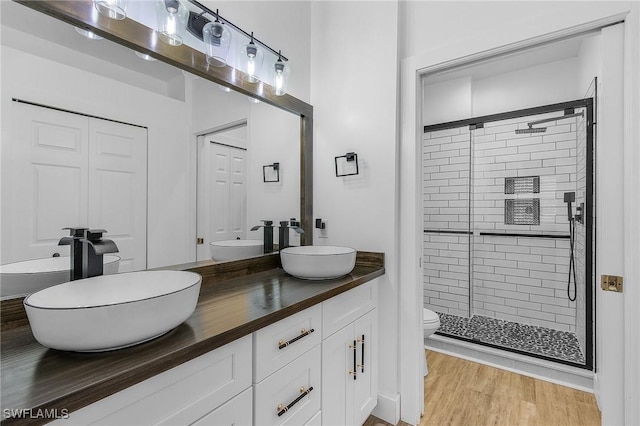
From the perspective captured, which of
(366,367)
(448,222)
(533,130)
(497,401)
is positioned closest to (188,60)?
(366,367)

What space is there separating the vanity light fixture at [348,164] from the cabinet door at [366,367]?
0.87 metres

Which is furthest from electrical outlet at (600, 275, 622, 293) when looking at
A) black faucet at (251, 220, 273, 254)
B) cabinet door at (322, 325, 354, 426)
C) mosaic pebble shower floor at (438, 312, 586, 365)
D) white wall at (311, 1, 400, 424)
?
black faucet at (251, 220, 273, 254)

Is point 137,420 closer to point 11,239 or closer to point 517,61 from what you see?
point 11,239

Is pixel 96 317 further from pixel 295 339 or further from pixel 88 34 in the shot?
pixel 88 34

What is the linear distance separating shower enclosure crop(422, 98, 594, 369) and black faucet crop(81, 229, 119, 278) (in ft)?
9.26

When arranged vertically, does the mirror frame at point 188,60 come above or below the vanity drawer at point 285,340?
above

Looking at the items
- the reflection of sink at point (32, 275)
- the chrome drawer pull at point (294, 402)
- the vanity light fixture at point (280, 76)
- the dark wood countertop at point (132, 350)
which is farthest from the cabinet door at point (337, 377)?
the vanity light fixture at point (280, 76)

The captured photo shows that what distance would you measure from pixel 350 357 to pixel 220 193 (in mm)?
1091

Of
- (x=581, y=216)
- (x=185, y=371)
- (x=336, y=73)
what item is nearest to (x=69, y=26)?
(x=185, y=371)

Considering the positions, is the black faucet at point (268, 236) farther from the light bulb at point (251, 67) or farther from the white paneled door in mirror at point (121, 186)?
the light bulb at point (251, 67)

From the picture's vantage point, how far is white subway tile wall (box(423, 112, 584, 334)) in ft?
10.1

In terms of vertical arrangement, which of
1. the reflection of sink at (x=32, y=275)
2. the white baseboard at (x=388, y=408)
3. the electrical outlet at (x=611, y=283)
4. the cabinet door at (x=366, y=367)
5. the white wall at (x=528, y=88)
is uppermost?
Answer: the white wall at (x=528, y=88)

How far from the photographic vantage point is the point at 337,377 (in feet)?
4.79

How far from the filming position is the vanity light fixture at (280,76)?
186 centimetres
